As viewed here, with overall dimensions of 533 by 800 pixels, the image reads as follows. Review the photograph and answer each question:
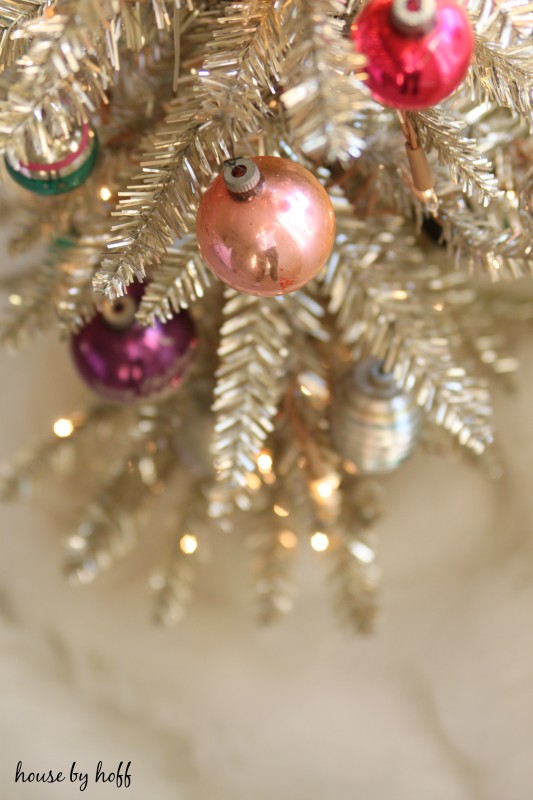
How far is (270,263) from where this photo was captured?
29 centimetres

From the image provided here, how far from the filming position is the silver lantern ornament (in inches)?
20.4

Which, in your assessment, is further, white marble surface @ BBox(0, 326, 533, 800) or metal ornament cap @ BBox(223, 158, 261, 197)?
white marble surface @ BBox(0, 326, 533, 800)

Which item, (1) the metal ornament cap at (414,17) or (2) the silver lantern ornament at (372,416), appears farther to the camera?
(2) the silver lantern ornament at (372,416)

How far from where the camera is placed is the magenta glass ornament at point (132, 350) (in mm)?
498

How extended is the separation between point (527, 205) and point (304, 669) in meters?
0.43

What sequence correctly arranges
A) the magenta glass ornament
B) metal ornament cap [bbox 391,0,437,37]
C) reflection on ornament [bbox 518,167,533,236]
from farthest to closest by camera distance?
the magenta glass ornament, reflection on ornament [bbox 518,167,533,236], metal ornament cap [bbox 391,0,437,37]

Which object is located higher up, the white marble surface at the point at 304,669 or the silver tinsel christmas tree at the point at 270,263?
the silver tinsel christmas tree at the point at 270,263

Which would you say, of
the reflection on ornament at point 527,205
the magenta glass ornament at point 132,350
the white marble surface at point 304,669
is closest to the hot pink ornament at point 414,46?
the reflection on ornament at point 527,205

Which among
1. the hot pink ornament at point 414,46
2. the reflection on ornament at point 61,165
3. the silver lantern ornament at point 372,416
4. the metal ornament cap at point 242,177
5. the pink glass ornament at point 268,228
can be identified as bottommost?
the silver lantern ornament at point 372,416

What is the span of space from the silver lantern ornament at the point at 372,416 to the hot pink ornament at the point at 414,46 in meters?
0.29

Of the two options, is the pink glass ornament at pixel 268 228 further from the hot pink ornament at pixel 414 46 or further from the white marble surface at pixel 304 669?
the white marble surface at pixel 304 669

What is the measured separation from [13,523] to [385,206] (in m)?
0.44

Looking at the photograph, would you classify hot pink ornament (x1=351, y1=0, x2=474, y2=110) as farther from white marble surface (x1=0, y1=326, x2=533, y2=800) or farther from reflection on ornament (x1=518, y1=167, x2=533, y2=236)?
white marble surface (x1=0, y1=326, x2=533, y2=800)

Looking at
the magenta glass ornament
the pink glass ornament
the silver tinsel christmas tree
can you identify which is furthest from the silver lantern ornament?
the pink glass ornament
